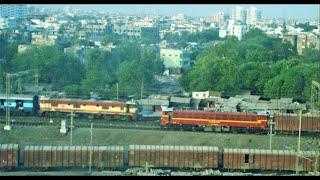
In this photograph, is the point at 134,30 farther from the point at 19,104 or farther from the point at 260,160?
the point at 260,160

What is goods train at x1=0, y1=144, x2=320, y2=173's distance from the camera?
3.56 metres

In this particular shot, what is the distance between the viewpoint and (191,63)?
10.4m

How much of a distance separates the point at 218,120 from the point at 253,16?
14620 mm

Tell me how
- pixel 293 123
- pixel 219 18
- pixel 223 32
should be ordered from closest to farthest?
pixel 293 123
pixel 223 32
pixel 219 18

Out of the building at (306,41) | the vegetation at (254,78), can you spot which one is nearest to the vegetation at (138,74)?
the vegetation at (254,78)

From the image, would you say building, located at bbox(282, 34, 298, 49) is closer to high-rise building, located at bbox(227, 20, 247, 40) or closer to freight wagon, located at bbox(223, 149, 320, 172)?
high-rise building, located at bbox(227, 20, 247, 40)

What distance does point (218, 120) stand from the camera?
16.3 ft

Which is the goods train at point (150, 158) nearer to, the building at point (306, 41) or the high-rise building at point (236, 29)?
the building at point (306, 41)

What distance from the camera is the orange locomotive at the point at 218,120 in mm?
4941

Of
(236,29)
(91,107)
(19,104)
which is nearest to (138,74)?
(91,107)

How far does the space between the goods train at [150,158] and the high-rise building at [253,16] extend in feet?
49.9

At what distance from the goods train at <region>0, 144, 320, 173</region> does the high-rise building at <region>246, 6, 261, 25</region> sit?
15.2m
